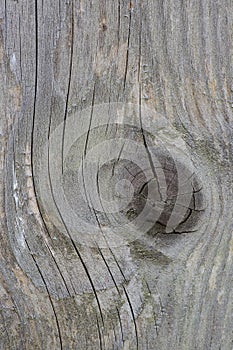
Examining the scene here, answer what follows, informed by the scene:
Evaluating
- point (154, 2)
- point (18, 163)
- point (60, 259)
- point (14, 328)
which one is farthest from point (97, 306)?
point (154, 2)

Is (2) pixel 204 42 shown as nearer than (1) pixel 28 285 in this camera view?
Yes

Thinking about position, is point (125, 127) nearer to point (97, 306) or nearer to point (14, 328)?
point (97, 306)

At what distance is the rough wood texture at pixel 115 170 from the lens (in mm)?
1410

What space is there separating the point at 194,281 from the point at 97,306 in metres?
0.32

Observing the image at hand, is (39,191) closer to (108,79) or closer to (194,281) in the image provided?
(108,79)

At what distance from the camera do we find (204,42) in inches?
55.4

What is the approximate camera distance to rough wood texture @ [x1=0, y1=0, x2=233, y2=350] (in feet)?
4.63

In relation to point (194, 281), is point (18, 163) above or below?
above

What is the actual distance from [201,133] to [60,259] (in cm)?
60

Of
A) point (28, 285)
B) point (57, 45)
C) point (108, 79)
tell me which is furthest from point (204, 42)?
point (28, 285)

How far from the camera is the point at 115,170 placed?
1.42 metres

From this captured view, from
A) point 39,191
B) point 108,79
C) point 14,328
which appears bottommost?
point 14,328

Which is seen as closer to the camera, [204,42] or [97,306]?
[204,42]

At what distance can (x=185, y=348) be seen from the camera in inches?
60.0
